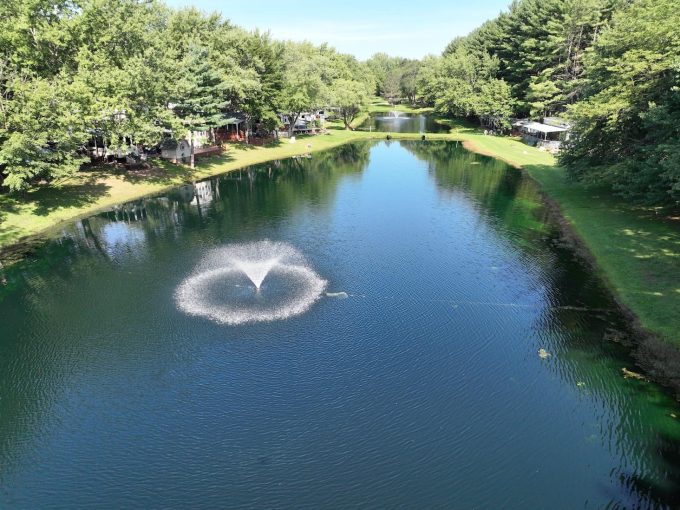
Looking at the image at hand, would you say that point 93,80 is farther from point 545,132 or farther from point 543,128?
point 545,132

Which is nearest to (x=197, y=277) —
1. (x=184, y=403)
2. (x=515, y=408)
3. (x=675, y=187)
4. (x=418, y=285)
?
(x=184, y=403)

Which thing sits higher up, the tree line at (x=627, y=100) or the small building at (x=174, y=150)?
the tree line at (x=627, y=100)

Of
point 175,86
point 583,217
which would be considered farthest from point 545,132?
point 175,86

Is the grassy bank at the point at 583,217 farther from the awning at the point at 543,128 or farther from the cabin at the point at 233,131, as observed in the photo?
the cabin at the point at 233,131

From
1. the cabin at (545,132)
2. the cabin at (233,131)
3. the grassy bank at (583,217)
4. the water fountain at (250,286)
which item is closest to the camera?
the water fountain at (250,286)

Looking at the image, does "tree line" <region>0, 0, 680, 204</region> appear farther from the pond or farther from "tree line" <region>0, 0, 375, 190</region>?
the pond

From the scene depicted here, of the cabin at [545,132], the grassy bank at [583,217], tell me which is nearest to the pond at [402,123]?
the cabin at [545,132]

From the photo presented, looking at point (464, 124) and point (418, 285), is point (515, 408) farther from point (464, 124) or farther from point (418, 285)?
point (464, 124)
